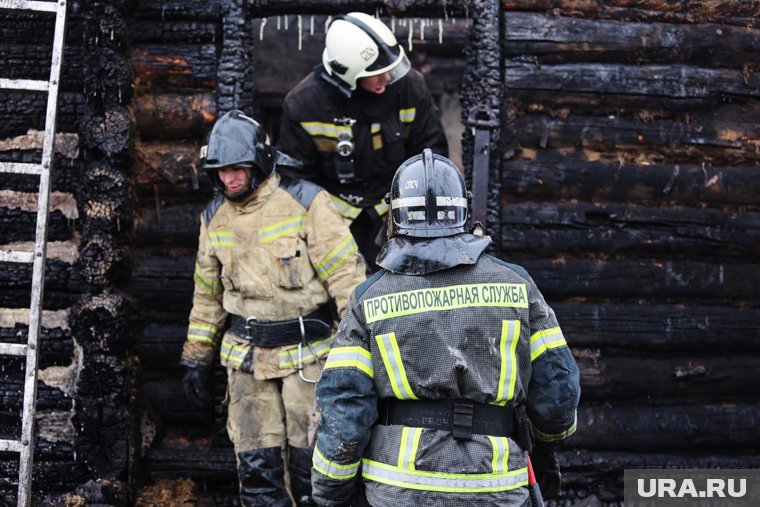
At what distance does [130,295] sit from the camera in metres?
6.13

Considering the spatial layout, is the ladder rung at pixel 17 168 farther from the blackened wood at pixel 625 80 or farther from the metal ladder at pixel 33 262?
the blackened wood at pixel 625 80

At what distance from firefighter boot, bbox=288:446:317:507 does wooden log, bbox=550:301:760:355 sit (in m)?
2.16

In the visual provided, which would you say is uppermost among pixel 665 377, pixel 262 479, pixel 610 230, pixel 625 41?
pixel 625 41

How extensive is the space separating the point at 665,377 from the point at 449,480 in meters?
3.38

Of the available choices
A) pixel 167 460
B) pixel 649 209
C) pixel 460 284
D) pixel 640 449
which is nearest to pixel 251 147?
pixel 460 284

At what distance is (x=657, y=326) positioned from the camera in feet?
20.7

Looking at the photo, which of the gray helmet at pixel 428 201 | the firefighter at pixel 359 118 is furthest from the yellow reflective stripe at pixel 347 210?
the gray helmet at pixel 428 201

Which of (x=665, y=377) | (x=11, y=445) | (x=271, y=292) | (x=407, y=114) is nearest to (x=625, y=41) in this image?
(x=407, y=114)

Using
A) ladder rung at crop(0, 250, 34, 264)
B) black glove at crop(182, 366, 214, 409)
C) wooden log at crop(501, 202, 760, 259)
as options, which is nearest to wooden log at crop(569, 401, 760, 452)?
wooden log at crop(501, 202, 760, 259)

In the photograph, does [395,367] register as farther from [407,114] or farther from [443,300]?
[407,114]

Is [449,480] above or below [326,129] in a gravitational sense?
below

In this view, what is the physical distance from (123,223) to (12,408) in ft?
4.74

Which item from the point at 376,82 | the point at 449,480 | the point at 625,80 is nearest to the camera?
the point at 449,480

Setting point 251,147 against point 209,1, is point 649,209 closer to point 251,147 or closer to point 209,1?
point 251,147
